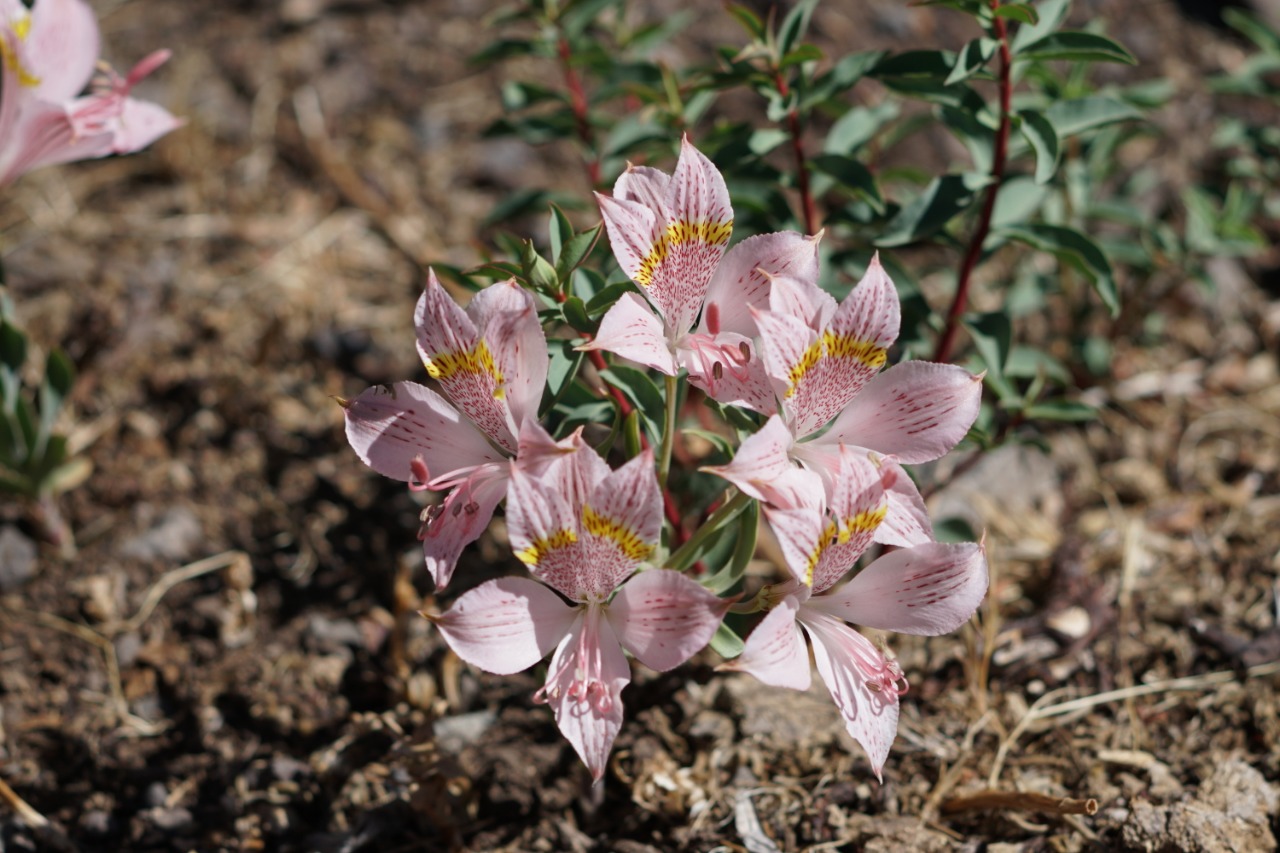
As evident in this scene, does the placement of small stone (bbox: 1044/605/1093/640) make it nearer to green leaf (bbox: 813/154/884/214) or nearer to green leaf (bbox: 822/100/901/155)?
green leaf (bbox: 813/154/884/214)

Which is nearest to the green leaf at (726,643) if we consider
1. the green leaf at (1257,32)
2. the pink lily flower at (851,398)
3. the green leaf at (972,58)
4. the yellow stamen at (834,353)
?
the pink lily flower at (851,398)

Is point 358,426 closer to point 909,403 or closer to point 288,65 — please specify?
point 909,403

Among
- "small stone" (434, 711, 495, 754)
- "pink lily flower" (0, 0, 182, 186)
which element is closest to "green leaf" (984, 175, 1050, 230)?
"small stone" (434, 711, 495, 754)

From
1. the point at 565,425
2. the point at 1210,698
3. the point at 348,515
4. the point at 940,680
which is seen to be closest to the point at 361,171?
the point at 348,515

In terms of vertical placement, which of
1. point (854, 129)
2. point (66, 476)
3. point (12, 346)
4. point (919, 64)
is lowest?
point (66, 476)

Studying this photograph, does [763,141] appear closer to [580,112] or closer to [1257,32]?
[580,112]

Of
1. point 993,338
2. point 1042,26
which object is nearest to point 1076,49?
point 1042,26
